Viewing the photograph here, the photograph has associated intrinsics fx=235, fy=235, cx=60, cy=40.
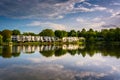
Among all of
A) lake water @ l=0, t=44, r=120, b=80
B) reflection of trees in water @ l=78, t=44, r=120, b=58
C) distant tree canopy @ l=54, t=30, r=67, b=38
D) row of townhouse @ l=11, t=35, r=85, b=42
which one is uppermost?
distant tree canopy @ l=54, t=30, r=67, b=38

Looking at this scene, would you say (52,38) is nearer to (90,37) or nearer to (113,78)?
(90,37)

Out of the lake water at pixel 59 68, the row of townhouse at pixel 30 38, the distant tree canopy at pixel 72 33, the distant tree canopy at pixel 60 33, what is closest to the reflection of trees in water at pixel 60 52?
the lake water at pixel 59 68

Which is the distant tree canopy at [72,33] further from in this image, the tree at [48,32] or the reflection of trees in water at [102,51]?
the reflection of trees in water at [102,51]

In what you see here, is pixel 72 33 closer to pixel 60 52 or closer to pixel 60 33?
pixel 60 33

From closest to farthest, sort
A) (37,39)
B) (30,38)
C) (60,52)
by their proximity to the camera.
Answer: (60,52)
(30,38)
(37,39)

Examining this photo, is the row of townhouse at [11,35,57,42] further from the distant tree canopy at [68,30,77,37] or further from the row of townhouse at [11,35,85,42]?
the distant tree canopy at [68,30,77,37]

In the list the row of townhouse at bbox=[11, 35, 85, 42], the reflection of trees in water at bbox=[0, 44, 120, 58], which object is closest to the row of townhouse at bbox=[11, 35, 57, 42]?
the row of townhouse at bbox=[11, 35, 85, 42]

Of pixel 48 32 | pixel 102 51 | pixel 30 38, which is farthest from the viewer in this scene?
pixel 48 32

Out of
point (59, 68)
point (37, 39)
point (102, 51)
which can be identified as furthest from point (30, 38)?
point (59, 68)

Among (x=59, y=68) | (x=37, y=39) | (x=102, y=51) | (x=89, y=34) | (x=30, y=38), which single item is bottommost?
(x=102, y=51)

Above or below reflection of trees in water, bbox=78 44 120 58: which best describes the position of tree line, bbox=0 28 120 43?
above

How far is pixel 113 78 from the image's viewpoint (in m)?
14.6

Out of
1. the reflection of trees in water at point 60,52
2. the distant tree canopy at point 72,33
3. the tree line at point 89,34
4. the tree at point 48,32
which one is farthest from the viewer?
the distant tree canopy at point 72,33

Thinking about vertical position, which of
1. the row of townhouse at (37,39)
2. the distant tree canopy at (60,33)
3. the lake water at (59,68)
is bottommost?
the lake water at (59,68)
